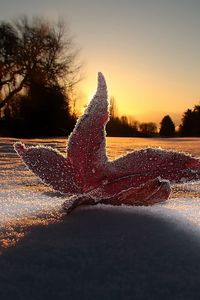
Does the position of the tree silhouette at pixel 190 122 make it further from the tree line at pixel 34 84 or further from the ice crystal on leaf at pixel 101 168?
the ice crystal on leaf at pixel 101 168

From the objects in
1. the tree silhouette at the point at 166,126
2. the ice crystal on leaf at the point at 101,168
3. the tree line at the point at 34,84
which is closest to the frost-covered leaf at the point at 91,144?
the ice crystal on leaf at the point at 101,168

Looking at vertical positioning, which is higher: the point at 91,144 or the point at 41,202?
the point at 91,144

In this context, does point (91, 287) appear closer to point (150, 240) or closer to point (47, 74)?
point (150, 240)

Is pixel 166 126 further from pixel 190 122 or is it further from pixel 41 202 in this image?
pixel 41 202

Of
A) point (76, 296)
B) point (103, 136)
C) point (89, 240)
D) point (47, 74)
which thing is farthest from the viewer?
point (47, 74)

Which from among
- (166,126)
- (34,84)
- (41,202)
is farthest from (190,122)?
(41,202)

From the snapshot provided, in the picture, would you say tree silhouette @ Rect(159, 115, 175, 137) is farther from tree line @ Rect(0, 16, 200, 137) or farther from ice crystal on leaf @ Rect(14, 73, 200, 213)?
ice crystal on leaf @ Rect(14, 73, 200, 213)

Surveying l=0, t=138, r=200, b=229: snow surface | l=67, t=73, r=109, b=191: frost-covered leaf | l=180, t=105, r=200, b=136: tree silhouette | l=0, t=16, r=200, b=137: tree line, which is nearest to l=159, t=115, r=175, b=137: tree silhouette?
l=180, t=105, r=200, b=136: tree silhouette

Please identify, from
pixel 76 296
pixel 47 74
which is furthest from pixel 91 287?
pixel 47 74
